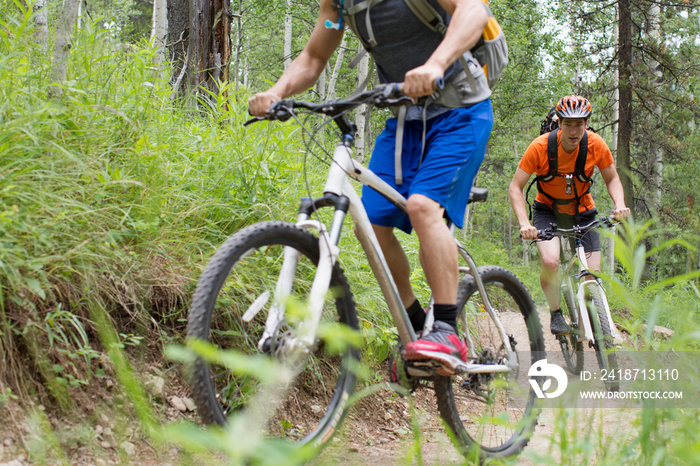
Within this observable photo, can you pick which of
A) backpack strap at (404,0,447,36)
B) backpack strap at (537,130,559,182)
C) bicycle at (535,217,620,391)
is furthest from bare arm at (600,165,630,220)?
backpack strap at (404,0,447,36)

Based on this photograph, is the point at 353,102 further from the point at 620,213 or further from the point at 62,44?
the point at 620,213

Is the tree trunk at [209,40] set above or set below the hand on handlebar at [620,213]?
above

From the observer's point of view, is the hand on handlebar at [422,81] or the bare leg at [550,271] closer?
the hand on handlebar at [422,81]

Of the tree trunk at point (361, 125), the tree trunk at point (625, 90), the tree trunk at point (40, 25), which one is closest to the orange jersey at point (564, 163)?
the tree trunk at point (40, 25)

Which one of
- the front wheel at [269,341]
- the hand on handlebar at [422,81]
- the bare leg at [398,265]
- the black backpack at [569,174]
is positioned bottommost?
the front wheel at [269,341]

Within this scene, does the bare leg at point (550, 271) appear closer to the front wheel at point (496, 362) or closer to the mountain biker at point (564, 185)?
the mountain biker at point (564, 185)

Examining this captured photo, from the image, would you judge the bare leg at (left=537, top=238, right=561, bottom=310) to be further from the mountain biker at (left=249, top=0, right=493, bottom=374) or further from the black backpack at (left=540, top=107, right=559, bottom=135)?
the mountain biker at (left=249, top=0, right=493, bottom=374)

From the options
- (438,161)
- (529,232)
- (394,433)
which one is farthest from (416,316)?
(529,232)

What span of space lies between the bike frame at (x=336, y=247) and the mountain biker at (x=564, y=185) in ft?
7.69

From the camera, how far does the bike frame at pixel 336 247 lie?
208 centimetres

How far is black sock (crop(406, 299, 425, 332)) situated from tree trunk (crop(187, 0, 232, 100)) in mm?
3287

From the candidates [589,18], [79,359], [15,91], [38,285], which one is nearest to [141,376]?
[79,359]

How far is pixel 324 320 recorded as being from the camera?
8.85ft

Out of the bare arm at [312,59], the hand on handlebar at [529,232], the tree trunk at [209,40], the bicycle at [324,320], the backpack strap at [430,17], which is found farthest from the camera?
the tree trunk at [209,40]
